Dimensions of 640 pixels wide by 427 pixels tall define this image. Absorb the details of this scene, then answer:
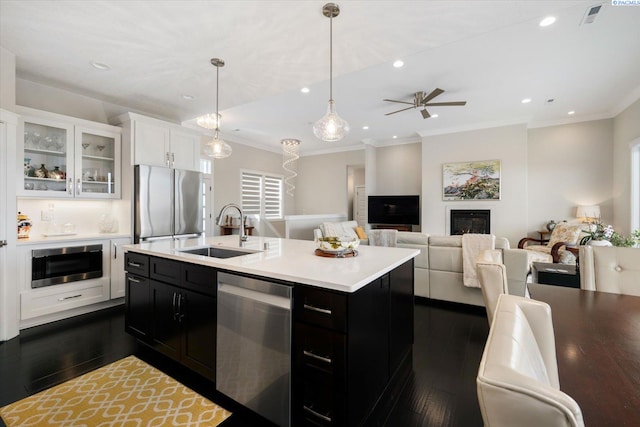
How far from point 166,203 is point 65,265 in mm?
1305

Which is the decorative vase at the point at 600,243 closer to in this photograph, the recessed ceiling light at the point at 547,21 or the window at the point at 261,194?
the recessed ceiling light at the point at 547,21

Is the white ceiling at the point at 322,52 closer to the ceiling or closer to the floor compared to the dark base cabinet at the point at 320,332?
closer to the ceiling

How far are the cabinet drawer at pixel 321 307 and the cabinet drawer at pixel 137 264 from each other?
64.7 inches

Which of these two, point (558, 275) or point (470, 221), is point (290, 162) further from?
point (558, 275)

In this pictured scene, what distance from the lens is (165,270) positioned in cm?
222

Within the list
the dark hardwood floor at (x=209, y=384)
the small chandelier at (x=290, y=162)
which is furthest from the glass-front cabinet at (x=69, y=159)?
the small chandelier at (x=290, y=162)

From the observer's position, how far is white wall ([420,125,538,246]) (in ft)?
18.5

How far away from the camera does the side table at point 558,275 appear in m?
2.40

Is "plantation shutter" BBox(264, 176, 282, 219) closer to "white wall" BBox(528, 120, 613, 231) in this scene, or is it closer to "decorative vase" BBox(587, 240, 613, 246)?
"white wall" BBox(528, 120, 613, 231)

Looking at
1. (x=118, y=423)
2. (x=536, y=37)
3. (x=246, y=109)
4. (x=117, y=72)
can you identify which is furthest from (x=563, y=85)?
(x=118, y=423)

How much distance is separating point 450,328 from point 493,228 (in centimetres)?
384

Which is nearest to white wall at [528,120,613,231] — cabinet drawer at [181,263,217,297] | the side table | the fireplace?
the fireplace

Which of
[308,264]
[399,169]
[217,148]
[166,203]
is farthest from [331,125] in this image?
[399,169]

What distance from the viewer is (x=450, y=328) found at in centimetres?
292
